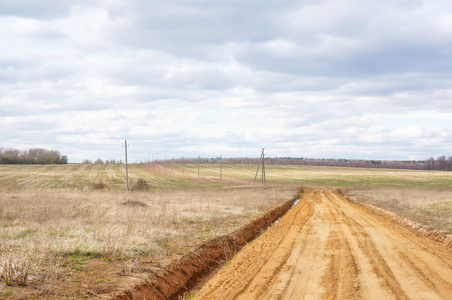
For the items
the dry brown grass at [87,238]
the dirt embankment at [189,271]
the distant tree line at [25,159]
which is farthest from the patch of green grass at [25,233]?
the distant tree line at [25,159]

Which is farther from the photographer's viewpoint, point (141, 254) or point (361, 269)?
point (141, 254)

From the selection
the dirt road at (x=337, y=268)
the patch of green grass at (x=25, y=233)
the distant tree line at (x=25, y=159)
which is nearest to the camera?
the dirt road at (x=337, y=268)

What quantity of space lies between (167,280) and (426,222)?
14.7 metres

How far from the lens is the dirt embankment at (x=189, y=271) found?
830 centimetres

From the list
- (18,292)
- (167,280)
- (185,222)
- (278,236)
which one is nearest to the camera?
(18,292)

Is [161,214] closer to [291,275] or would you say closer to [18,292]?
[291,275]

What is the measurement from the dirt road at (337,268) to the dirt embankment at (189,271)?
732mm

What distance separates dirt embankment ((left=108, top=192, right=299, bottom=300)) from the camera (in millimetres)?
8297

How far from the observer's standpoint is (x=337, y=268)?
9.82 metres

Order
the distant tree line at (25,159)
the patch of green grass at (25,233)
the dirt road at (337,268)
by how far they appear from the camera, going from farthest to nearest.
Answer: the distant tree line at (25,159) → the patch of green grass at (25,233) → the dirt road at (337,268)

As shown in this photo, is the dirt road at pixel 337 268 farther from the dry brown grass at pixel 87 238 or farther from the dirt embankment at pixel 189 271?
the dry brown grass at pixel 87 238

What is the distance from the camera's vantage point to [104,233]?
12.6m

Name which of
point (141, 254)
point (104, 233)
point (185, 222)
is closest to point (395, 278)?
point (141, 254)

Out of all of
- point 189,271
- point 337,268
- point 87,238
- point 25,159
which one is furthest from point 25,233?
point 25,159
